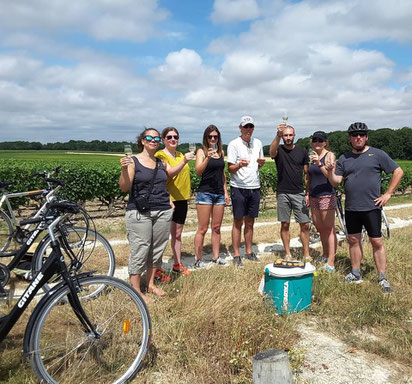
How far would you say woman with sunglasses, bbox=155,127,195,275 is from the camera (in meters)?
4.45

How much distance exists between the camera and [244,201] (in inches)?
211

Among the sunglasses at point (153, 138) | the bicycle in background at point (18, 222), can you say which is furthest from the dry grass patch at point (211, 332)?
the bicycle in background at point (18, 222)

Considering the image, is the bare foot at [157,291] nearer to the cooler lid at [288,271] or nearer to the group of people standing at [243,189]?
the group of people standing at [243,189]

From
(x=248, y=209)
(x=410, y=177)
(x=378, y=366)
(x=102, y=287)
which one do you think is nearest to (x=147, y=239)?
(x=102, y=287)

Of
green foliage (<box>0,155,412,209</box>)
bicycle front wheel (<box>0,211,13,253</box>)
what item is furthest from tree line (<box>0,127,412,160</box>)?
bicycle front wheel (<box>0,211,13,253</box>)

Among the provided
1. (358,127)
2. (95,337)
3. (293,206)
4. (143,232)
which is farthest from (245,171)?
(95,337)

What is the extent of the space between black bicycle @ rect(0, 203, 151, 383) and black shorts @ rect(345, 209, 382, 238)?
3.11m

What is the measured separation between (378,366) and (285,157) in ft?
10.4

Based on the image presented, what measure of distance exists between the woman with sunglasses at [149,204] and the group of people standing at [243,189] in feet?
0.04

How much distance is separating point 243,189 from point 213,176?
1.84 feet

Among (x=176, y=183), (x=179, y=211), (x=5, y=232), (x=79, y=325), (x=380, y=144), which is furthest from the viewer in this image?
(x=380, y=144)

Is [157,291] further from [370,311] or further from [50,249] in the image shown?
[370,311]

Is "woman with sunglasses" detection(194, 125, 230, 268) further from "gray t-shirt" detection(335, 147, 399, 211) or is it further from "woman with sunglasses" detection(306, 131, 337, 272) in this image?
"gray t-shirt" detection(335, 147, 399, 211)

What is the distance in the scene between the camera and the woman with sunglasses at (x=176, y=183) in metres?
4.45
